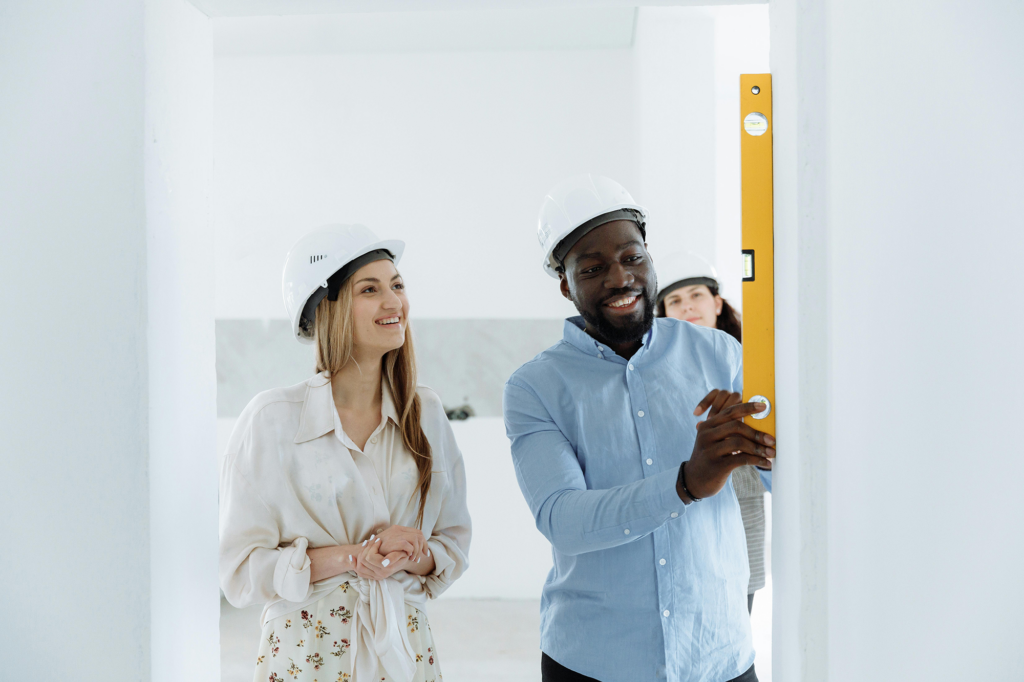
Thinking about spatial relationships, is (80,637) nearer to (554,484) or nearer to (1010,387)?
(554,484)

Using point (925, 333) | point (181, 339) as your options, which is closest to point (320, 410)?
point (181, 339)

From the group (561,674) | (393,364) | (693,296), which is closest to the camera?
(561,674)

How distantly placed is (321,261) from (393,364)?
0.30 metres

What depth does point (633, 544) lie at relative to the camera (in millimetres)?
1311

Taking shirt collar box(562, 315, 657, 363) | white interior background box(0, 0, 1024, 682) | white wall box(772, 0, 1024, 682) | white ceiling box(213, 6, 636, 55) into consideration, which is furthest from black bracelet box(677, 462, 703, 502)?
white ceiling box(213, 6, 636, 55)

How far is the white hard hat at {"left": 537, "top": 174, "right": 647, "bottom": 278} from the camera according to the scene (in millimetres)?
1418

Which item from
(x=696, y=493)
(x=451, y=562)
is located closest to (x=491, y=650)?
(x=451, y=562)

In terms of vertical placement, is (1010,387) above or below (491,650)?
above

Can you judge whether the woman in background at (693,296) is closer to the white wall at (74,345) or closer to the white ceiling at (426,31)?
the white ceiling at (426,31)

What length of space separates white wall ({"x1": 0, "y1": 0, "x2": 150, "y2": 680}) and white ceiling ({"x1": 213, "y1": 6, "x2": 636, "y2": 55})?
321 cm

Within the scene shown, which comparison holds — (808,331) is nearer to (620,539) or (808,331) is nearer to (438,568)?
(620,539)

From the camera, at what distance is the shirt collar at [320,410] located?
1573 millimetres

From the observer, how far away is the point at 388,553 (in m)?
1.48

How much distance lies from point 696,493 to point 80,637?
0.90 m
